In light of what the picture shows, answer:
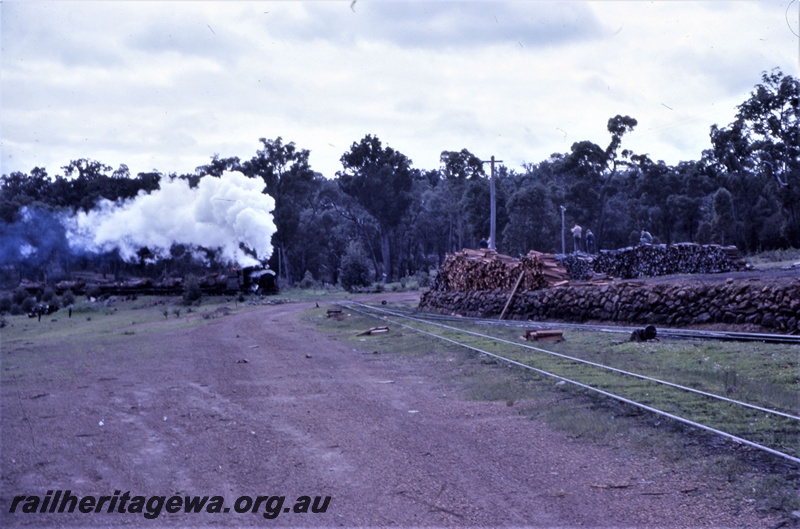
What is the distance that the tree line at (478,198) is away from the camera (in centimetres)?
5472

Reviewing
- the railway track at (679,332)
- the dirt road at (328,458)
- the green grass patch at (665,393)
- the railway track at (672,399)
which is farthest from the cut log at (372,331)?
the dirt road at (328,458)

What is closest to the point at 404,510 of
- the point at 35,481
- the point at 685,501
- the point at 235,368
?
the point at 685,501

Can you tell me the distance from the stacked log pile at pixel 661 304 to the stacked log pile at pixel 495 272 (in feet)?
2.12

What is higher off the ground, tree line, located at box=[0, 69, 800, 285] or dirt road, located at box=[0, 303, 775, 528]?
tree line, located at box=[0, 69, 800, 285]

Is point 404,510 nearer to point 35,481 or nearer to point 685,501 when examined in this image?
point 685,501

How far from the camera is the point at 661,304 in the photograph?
18781 mm

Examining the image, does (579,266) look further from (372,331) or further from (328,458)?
(328,458)

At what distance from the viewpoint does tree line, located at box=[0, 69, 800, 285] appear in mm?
54719

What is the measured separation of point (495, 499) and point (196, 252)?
58.6m

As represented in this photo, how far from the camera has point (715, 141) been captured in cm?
5788

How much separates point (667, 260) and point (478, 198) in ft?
127

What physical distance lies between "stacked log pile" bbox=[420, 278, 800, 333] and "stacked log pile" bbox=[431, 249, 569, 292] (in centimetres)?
65

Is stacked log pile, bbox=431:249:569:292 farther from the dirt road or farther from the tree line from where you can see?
the tree line

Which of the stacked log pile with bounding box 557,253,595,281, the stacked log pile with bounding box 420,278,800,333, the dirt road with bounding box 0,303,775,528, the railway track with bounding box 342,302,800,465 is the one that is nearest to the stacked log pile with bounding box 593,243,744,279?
the stacked log pile with bounding box 557,253,595,281
